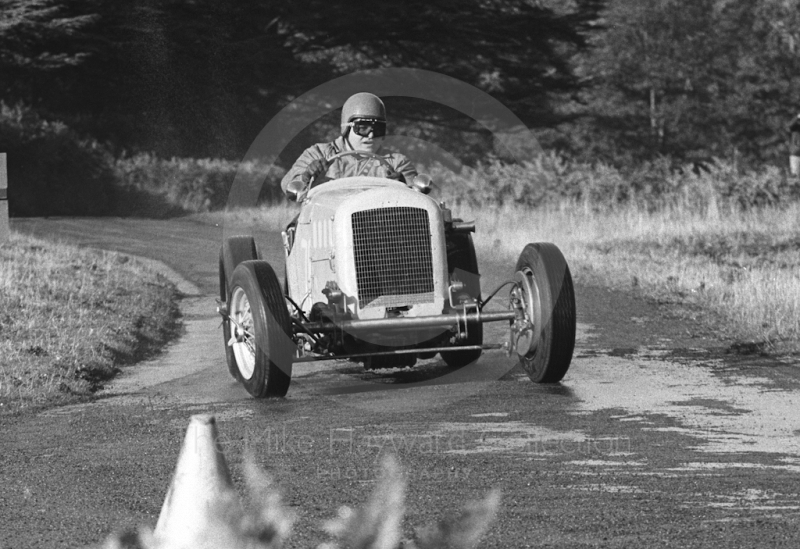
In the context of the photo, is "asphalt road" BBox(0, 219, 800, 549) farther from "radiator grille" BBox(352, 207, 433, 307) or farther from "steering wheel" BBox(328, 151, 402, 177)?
"steering wheel" BBox(328, 151, 402, 177)

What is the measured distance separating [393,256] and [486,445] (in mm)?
2154

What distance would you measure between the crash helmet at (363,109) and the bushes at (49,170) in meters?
20.8

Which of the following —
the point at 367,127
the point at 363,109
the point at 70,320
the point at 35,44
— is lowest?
the point at 70,320

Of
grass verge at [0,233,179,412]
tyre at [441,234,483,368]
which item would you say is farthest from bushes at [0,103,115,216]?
tyre at [441,234,483,368]

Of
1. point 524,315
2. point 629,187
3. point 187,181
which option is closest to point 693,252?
point 629,187

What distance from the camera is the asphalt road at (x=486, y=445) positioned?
551 cm

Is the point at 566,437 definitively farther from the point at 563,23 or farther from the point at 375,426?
the point at 563,23

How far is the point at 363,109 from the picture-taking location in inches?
390

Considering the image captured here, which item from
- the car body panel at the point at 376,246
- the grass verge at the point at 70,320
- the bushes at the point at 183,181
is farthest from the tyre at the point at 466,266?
the bushes at the point at 183,181

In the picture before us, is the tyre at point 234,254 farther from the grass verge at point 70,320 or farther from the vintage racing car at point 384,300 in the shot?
the grass verge at point 70,320

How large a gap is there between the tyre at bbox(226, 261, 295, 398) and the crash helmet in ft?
5.32

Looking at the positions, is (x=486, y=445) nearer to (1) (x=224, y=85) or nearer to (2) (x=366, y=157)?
(2) (x=366, y=157)

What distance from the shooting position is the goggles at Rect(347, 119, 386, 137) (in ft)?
32.6

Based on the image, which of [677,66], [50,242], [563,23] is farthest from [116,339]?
[677,66]
